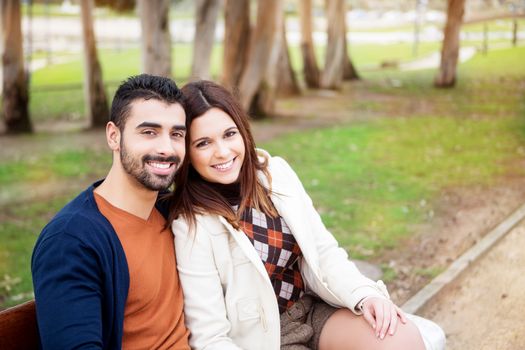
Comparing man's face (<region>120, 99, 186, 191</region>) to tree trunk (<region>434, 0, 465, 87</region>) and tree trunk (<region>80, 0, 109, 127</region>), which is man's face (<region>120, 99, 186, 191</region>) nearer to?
tree trunk (<region>80, 0, 109, 127</region>)

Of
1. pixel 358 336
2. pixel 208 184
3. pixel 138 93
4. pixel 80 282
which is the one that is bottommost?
pixel 358 336

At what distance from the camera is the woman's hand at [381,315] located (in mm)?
2984

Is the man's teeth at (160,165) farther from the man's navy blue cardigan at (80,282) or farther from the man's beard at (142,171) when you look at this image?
the man's navy blue cardigan at (80,282)

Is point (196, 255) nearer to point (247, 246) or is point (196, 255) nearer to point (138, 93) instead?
point (247, 246)

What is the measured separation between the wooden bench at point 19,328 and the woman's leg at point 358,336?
1.25 m

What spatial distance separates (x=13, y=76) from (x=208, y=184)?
1177 cm

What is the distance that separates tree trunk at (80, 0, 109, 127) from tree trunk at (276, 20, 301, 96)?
623 cm

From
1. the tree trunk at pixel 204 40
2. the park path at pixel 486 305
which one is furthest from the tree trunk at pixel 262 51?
the park path at pixel 486 305

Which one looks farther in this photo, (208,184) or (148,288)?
(208,184)

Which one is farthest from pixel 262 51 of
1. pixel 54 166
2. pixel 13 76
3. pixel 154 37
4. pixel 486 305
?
pixel 486 305

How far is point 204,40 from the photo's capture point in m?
12.1

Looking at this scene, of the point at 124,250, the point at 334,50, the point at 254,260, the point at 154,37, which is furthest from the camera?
the point at 334,50

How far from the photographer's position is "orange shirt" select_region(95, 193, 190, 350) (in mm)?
2693

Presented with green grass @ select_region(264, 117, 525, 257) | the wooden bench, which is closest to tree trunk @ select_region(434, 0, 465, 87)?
green grass @ select_region(264, 117, 525, 257)
